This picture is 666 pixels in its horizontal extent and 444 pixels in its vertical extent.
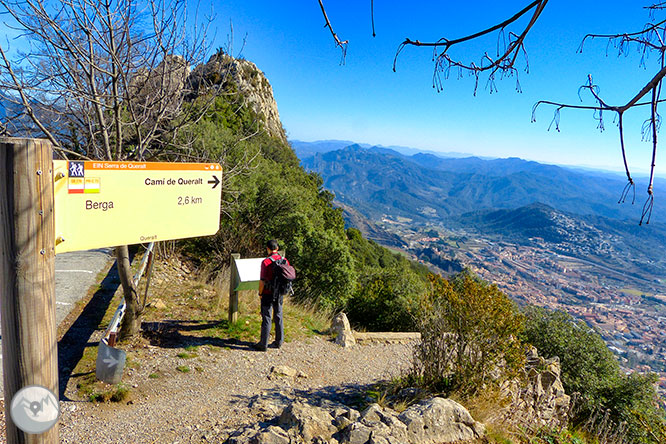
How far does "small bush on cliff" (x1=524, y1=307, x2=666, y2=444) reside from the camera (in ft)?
31.8

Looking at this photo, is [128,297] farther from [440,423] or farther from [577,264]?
[577,264]

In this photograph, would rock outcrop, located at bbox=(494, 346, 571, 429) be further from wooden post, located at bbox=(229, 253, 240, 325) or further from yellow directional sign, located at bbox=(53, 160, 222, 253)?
wooden post, located at bbox=(229, 253, 240, 325)

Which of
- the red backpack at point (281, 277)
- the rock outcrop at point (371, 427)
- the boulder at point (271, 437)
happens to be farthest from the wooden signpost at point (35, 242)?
the red backpack at point (281, 277)

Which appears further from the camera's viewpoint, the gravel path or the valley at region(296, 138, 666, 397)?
the valley at region(296, 138, 666, 397)

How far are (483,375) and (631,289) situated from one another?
125759mm

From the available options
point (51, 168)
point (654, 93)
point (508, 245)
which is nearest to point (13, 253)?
point (51, 168)

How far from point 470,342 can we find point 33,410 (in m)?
4.19

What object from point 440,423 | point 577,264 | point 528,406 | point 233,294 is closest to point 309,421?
point 440,423

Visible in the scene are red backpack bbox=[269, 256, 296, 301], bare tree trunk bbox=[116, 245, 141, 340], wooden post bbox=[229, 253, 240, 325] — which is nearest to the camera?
bare tree trunk bbox=[116, 245, 141, 340]

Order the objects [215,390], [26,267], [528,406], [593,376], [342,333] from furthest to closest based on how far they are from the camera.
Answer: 1. [593,376]
2. [342,333]
3. [215,390]
4. [528,406]
5. [26,267]

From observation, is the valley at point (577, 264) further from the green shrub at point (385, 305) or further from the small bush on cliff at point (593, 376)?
the green shrub at point (385, 305)

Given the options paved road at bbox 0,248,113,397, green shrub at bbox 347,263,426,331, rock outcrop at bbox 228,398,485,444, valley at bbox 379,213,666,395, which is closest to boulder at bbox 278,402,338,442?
rock outcrop at bbox 228,398,485,444

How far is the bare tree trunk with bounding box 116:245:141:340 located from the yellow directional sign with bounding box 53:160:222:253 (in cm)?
202

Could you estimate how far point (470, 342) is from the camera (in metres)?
4.29
